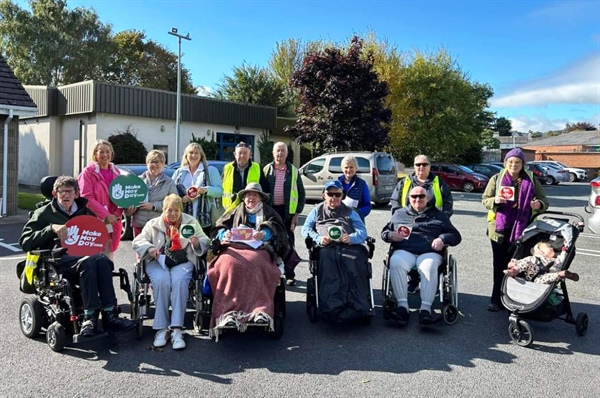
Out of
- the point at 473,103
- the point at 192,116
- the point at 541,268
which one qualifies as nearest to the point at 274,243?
the point at 541,268

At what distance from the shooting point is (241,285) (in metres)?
4.47

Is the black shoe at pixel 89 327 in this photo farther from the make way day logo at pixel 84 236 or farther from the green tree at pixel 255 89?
the green tree at pixel 255 89

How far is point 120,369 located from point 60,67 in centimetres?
3686

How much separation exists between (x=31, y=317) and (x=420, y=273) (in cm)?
374

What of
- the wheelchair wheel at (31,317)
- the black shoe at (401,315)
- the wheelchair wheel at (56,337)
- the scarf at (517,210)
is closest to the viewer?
the wheelchair wheel at (56,337)

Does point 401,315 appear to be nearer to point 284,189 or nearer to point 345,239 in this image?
point 345,239

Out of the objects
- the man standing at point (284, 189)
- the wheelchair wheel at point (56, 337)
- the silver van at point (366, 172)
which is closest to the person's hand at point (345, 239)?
the man standing at point (284, 189)

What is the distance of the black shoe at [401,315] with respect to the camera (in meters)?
5.02

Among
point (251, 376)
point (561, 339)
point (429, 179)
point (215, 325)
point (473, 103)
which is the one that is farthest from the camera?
point (473, 103)

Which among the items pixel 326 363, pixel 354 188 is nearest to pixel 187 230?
pixel 326 363

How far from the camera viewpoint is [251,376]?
3.88m

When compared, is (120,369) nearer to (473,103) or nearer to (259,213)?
(259,213)

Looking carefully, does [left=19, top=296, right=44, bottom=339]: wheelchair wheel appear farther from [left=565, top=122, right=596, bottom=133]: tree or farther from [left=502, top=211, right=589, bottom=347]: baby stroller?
[left=565, top=122, right=596, bottom=133]: tree

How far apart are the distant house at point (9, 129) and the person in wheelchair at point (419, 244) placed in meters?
10.9
